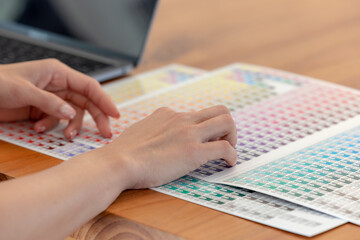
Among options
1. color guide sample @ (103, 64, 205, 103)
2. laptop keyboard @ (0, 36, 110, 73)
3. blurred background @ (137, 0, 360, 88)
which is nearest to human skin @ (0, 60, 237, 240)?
color guide sample @ (103, 64, 205, 103)

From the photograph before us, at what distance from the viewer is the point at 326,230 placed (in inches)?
30.3

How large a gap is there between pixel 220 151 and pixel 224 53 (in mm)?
621

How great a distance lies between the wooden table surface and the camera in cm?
79

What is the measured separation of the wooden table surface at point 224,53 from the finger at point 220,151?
10 cm

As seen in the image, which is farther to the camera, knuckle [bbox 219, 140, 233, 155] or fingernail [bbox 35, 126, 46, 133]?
fingernail [bbox 35, 126, 46, 133]

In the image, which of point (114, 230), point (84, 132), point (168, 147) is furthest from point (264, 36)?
point (114, 230)

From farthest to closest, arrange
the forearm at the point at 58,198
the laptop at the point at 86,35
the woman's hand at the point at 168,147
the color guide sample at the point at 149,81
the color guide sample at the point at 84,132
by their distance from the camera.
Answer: the laptop at the point at 86,35 → the color guide sample at the point at 149,81 → the color guide sample at the point at 84,132 → the woman's hand at the point at 168,147 → the forearm at the point at 58,198

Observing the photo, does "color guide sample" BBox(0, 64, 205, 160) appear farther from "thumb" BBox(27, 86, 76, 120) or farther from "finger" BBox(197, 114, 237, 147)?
"finger" BBox(197, 114, 237, 147)

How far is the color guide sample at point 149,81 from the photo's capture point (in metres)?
1.27

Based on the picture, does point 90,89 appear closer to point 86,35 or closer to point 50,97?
point 50,97

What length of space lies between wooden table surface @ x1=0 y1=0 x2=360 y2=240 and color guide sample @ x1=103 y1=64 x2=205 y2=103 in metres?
0.05

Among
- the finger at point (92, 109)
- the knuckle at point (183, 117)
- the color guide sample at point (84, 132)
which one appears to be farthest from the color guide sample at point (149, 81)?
the knuckle at point (183, 117)

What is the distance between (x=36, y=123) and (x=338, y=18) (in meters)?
0.96

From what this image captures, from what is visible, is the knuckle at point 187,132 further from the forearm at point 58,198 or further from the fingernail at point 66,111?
the fingernail at point 66,111
